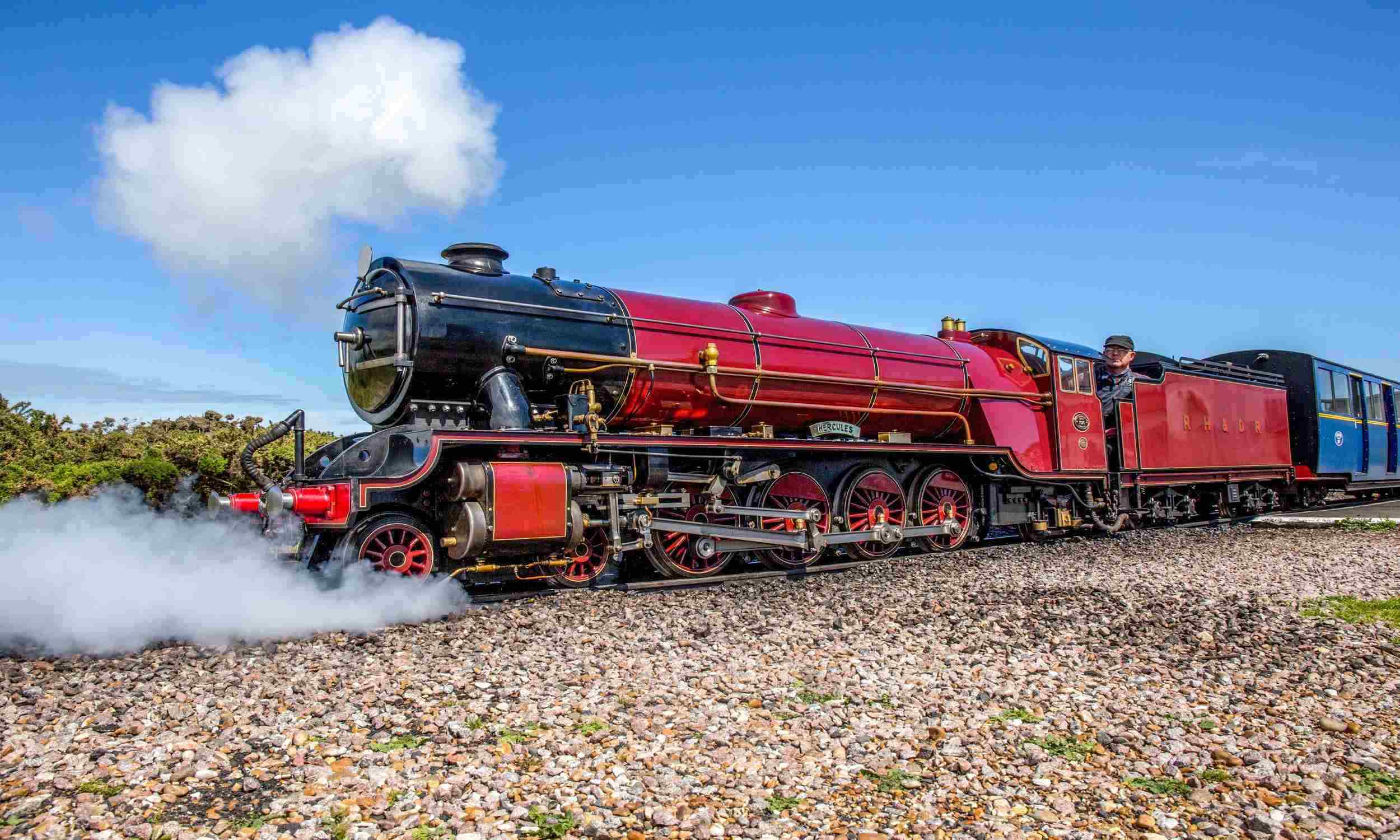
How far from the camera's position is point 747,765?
3.56m

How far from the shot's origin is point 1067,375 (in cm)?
1159

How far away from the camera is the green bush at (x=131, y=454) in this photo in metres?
9.48

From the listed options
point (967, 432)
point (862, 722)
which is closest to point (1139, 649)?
point (862, 722)

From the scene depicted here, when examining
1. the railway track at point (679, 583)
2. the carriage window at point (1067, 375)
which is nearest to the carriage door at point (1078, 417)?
the carriage window at point (1067, 375)

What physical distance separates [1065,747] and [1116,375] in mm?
→ 9864

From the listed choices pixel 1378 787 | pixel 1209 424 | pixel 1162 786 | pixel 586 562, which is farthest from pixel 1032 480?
pixel 1162 786

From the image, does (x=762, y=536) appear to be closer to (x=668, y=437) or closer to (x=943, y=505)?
(x=668, y=437)

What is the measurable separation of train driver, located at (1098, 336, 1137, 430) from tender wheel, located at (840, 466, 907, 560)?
4.15m

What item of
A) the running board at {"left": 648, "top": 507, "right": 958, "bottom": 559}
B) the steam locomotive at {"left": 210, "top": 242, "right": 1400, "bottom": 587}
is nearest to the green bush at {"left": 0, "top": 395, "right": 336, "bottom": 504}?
Result: the steam locomotive at {"left": 210, "top": 242, "right": 1400, "bottom": 587}

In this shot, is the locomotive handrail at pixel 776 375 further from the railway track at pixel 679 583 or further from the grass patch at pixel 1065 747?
the grass patch at pixel 1065 747

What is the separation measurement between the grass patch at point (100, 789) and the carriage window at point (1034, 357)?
34.9ft

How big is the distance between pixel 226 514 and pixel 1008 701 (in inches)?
226

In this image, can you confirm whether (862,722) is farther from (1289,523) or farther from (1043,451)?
(1289,523)

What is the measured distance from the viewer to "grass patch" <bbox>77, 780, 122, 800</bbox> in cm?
326
